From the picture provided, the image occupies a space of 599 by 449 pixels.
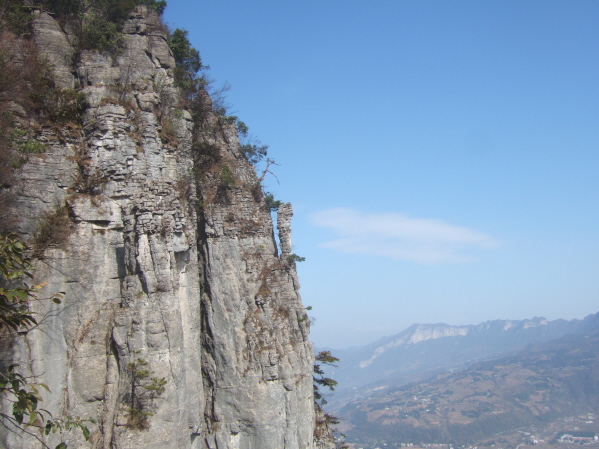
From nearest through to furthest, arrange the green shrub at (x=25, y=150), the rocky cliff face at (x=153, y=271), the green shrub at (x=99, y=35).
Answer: the rocky cliff face at (x=153, y=271) → the green shrub at (x=25, y=150) → the green shrub at (x=99, y=35)

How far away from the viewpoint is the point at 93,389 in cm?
1777

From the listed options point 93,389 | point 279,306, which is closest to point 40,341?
point 93,389

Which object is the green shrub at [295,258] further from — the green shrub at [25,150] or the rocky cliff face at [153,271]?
the green shrub at [25,150]

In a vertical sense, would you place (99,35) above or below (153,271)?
above

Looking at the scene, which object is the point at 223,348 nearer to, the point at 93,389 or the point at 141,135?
the point at 93,389

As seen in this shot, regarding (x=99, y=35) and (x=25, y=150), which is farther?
(x=99, y=35)

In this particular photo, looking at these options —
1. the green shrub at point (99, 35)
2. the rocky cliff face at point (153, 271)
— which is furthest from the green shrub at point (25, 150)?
the green shrub at point (99, 35)

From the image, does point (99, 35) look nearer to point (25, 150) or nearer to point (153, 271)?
point (25, 150)

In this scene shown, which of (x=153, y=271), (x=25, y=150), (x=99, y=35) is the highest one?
(x=99, y=35)

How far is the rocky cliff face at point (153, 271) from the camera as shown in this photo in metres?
17.8

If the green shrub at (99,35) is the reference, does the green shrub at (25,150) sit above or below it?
below

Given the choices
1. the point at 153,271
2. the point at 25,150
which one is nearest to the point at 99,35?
the point at 25,150

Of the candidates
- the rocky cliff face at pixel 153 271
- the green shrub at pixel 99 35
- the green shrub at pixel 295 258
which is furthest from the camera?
the green shrub at pixel 295 258

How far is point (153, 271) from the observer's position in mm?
18891
